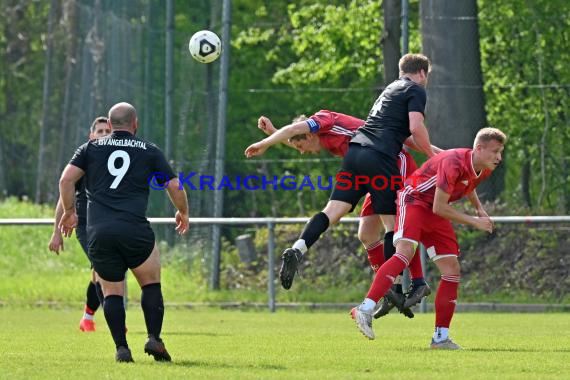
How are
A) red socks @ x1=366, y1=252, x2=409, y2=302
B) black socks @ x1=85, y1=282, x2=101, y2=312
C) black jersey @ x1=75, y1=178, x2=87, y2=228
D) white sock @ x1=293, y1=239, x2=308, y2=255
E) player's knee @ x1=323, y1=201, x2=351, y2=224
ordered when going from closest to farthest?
red socks @ x1=366, y1=252, x2=409, y2=302 < white sock @ x1=293, y1=239, x2=308, y2=255 < player's knee @ x1=323, y1=201, x2=351, y2=224 < black jersey @ x1=75, y1=178, x2=87, y2=228 < black socks @ x1=85, y1=282, x2=101, y2=312

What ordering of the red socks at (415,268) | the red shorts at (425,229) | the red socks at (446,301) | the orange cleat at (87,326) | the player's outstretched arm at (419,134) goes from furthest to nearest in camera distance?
the orange cleat at (87,326)
the red socks at (415,268)
the player's outstretched arm at (419,134)
the red socks at (446,301)
the red shorts at (425,229)

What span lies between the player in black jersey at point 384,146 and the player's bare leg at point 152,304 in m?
1.88

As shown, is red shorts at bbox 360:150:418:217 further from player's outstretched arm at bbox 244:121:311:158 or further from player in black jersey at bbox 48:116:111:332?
player in black jersey at bbox 48:116:111:332

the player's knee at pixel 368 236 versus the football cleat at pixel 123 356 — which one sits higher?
the player's knee at pixel 368 236

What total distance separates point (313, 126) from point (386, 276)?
63.8 inches

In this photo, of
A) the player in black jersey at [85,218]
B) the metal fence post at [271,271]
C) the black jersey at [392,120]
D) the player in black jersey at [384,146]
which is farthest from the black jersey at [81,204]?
the metal fence post at [271,271]

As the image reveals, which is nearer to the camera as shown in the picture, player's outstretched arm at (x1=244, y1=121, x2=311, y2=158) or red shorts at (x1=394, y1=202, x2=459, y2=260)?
red shorts at (x1=394, y1=202, x2=459, y2=260)

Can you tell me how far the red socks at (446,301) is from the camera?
10.8 m

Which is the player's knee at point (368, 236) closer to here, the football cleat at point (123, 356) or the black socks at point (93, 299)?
the football cleat at point (123, 356)

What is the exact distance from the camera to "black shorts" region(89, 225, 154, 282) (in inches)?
370

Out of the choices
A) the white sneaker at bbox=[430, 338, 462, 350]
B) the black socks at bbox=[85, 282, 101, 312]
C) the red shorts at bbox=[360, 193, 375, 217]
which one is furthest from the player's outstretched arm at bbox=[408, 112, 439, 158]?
the black socks at bbox=[85, 282, 101, 312]

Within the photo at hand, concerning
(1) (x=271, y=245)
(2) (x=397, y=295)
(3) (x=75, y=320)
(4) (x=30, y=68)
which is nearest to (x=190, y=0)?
(1) (x=271, y=245)

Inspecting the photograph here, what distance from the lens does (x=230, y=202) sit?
2292cm

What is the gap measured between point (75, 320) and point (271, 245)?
10.5 feet
